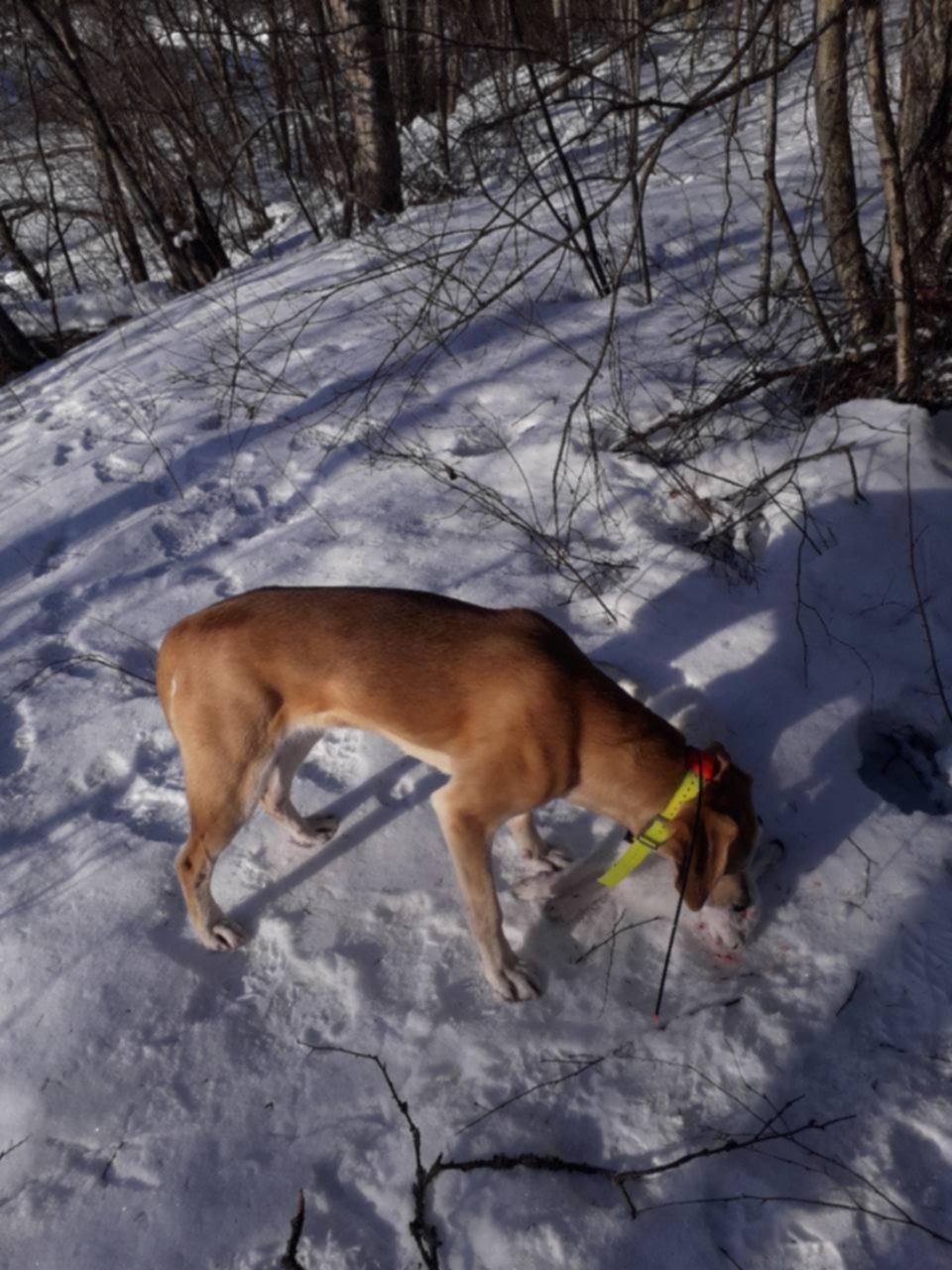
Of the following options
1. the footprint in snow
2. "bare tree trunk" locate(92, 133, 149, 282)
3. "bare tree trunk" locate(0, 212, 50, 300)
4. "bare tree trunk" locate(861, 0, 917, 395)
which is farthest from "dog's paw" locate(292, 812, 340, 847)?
"bare tree trunk" locate(0, 212, 50, 300)

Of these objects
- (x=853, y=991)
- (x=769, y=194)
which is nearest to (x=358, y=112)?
(x=769, y=194)

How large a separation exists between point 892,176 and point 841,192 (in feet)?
3.65

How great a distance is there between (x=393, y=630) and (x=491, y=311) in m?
4.52

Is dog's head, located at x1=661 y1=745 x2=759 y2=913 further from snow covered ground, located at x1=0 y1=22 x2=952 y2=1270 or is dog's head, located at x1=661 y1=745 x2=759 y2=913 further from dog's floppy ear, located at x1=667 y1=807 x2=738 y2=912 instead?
snow covered ground, located at x1=0 y1=22 x2=952 y2=1270

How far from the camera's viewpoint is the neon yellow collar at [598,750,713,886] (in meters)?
2.72

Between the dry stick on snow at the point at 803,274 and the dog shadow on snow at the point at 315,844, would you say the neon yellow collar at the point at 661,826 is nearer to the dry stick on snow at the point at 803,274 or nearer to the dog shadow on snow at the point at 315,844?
the dog shadow on snow at the point at 315,844

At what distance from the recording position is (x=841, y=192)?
15.4 ft

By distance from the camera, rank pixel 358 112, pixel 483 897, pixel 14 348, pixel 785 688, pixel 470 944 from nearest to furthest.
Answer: pixel 483 897 < pixel 470 944 < pixel 785 688 < pixel 14 348 < pixel 358 112

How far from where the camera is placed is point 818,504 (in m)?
4.28

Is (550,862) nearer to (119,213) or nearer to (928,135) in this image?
(928,135)

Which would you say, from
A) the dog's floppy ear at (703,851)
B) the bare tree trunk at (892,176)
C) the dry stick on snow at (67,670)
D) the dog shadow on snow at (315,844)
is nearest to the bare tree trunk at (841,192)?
the bare tree trunk at (892,176)

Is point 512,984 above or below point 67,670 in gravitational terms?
below

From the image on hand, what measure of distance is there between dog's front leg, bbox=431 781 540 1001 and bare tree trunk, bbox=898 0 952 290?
3.63 m

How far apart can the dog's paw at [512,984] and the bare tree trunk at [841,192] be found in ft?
11.7
